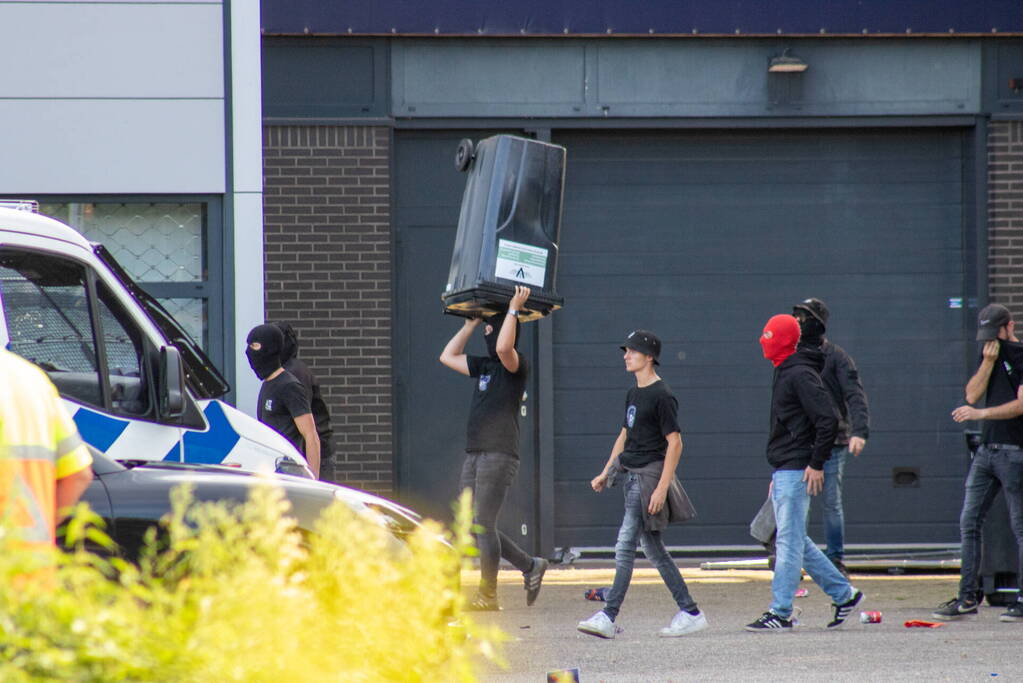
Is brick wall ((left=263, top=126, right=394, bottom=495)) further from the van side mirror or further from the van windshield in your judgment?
the van side mirror

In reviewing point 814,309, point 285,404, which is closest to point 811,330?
point 814,309

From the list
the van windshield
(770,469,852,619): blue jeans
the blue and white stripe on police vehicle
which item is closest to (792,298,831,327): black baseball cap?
(770,469,852,619): blue jeans

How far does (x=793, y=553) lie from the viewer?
793 cm

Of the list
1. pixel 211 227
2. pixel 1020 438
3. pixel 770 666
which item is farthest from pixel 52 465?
pixel 211 227

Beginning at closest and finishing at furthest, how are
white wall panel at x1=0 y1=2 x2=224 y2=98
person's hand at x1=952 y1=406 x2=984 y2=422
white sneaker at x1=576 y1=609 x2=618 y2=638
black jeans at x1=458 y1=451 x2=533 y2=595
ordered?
white sneaker at x1=576 y1=609 x2=618 y2=638 < person's hand at x1=952 y1=406 x2=984 y2=422 < black jeans at x1=458 y1=451 x2=533 y2=595 < white wall panel at x1=0 y1=2 x2=224 y2=98

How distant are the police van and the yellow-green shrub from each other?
3.23m

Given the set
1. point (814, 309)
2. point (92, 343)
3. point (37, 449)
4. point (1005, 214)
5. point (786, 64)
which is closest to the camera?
point (37, 449)

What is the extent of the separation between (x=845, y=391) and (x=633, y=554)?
3.00 m

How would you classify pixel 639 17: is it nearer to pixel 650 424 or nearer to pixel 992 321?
pixel 992 321

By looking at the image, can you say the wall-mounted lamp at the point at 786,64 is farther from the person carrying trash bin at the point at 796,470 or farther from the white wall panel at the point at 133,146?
the white wall panel at the point at 133,146

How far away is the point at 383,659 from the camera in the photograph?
2762 millimetres

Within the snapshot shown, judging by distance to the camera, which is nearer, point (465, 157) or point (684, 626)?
point (684, 626)

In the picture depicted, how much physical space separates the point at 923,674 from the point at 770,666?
0.73 meters

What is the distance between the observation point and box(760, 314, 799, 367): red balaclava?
26.8 ft
